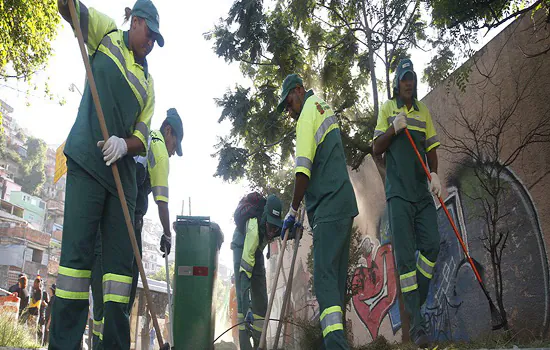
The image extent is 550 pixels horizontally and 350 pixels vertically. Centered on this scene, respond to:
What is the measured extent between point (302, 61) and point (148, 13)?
6.55 meters

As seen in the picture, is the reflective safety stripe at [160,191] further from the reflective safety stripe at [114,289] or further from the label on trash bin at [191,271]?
the reflective safety stripe at [114,289]

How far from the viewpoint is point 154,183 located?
195 inches

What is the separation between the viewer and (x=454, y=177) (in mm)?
7133

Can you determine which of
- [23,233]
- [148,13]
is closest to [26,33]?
[148,13]

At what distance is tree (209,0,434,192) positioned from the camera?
838 centimetres

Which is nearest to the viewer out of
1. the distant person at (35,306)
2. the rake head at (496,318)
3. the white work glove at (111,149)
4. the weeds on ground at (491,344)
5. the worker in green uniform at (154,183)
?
the white work glove at (111,149)

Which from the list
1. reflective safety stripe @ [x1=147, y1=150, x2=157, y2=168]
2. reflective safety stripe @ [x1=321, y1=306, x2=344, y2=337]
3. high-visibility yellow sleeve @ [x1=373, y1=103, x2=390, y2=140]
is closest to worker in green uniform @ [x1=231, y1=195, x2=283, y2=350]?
reflective safety stripe @ [x1=147, y1=150, x2=157, y2=168]

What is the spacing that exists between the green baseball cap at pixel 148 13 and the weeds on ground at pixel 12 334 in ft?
15.7

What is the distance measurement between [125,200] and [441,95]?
6005 mm

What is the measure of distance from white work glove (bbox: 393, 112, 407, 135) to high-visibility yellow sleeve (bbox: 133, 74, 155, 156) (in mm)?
2138

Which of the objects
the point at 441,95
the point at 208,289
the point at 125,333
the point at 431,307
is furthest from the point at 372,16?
the point at 125,333

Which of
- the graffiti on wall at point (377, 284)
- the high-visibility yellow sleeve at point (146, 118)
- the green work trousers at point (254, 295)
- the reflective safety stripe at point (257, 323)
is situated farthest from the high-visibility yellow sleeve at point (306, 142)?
the graffiti on wall at point (377, 284)

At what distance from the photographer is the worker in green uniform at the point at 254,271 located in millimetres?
6051

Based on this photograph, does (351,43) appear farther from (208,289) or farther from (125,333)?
(125,333)
